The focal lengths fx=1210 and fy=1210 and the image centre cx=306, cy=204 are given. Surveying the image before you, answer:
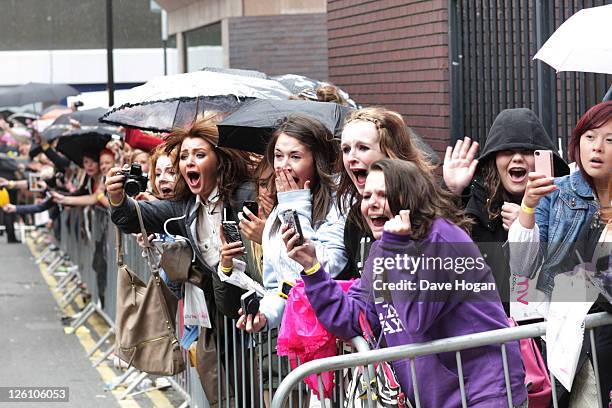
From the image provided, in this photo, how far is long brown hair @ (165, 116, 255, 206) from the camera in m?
7.02

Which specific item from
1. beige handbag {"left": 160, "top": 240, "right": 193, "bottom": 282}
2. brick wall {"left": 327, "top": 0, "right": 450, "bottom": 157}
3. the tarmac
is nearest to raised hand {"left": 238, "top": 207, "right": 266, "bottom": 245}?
beige handbag {"left": 160, "top": 240, "right": 193, "bottom": 282}

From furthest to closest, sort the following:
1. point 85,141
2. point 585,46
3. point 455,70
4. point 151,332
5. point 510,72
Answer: point 85,141, point 455,70, point 510,72, point 151,332, point 585,46

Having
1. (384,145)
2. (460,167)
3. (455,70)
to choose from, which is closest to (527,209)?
(384,145)

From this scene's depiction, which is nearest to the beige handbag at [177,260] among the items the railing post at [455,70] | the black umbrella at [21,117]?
the railing post at [455,70]

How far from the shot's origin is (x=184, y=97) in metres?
8.28

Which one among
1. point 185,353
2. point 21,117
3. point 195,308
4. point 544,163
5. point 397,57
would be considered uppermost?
point 397,57

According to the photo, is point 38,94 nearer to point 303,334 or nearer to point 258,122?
point 258,122

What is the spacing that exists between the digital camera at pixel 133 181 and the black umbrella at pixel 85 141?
635 centimetres

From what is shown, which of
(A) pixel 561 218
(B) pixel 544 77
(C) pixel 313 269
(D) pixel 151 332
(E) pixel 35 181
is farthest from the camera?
(E) pixel 35 181

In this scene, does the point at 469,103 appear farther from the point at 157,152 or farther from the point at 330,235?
the point at 330,235

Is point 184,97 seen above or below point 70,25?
below

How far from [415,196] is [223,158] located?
271cm

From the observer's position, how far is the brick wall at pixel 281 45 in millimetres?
20078

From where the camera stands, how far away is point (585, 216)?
5066mm
